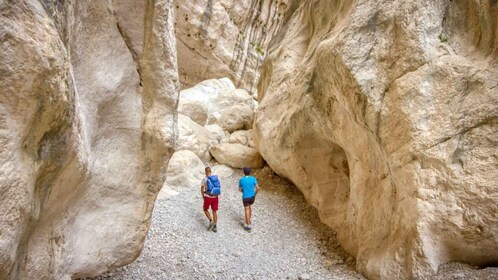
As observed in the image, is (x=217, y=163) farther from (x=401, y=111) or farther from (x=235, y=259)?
(x=401, y=111)

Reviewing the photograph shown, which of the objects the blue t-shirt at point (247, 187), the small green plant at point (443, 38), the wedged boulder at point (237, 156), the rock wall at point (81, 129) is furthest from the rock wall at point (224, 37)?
the rock wall at point (81, 129)

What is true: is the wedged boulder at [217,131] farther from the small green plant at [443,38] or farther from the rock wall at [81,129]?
the small green plant at [443,38]

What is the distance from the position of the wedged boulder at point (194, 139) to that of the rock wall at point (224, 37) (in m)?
8.69

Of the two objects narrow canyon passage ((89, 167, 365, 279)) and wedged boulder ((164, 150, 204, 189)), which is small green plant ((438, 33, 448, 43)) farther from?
wedged boulder ((164, 150, 204, 189))

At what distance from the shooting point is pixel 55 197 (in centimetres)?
412

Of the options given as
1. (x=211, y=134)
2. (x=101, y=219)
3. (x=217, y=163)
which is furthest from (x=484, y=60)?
(x=211, y=134)

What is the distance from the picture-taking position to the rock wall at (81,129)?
3027mm

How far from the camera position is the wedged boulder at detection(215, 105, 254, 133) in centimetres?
1781

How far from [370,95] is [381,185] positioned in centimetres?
187

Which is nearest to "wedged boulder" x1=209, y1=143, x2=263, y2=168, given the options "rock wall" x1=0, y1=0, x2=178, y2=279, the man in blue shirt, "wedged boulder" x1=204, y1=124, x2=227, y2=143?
"wedged boulder" x1=204, y1=124, x2=227, y2=143

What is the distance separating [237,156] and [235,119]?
4.06 meters

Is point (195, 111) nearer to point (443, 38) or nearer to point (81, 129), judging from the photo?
point (443, 38)

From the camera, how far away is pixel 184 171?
40.5ft

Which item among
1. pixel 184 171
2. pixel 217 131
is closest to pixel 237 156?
pixel 184 171
